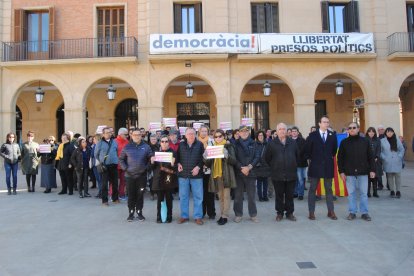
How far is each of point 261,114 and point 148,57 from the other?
814 centimetres

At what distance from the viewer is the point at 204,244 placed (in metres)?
5.36

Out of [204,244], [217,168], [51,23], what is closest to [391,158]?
[217,168]

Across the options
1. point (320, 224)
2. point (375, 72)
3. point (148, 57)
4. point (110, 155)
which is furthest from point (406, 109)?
point (110, 155)

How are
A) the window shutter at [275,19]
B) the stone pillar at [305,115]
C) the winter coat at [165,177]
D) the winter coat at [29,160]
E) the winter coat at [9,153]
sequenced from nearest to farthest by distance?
the winter coat at [165,177] → the winter coat at [9,153] → the winter coat at [29,160] → the stone pillar at [305,115] → the window shutter at [275,19]

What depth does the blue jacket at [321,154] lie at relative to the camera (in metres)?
6.90

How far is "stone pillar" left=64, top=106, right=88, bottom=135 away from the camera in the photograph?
16859mm

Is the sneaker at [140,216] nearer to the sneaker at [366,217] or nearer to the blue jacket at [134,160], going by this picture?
the blue jacket at [134,160]

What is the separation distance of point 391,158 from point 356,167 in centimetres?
330

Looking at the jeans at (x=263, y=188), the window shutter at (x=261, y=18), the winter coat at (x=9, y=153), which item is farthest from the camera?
the window shutter at (x=261, y=18)

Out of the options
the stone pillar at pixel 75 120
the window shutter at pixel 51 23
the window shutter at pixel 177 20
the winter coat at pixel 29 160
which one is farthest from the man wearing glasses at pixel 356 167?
the window shutter at pixel 51 23

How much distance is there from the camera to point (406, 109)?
68.3 ft

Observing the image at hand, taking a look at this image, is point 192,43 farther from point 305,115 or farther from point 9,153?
point 9,153

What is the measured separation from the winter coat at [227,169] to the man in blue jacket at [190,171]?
198mm

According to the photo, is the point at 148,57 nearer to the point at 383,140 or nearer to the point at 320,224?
the point at 383,140
